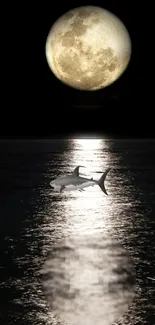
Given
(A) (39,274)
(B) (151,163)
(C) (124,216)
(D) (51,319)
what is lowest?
(D) (51,319)

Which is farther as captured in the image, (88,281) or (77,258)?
(77,258)

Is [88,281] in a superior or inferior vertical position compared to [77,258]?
inferior

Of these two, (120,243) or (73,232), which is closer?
(120,243)

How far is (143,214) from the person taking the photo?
98.2 feet

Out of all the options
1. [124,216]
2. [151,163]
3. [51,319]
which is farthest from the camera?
[151,163]

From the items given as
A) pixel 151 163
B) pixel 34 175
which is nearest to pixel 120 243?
pixel 34 175

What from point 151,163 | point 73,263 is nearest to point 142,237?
point 73,263

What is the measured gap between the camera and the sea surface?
15656mm

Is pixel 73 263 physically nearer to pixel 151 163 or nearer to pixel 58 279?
pixel 58 279

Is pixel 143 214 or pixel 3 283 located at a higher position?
pixel 143 214

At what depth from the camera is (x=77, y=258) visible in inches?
822

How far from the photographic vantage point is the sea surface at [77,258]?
51.4 ft

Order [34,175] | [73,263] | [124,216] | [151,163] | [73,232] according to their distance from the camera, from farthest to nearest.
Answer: [151,163], [34,175], [124,216], [73,232], [73,263]

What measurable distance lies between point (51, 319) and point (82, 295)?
6.84ft
